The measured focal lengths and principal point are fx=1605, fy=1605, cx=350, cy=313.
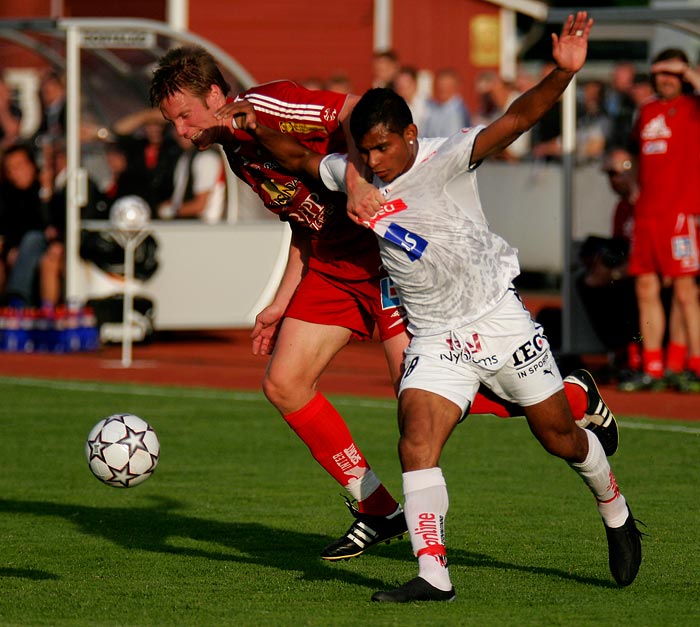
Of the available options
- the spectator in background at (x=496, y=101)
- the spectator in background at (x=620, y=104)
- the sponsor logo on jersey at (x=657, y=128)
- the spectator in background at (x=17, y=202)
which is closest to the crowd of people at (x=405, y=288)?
the sponsor logo on jersey at (x=657, y=128)

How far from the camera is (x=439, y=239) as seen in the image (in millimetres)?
6422

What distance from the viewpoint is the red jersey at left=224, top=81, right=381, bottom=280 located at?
707 centimetres

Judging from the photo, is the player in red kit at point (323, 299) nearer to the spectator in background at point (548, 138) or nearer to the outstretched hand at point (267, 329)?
the outstretched hand at point (267, 329)

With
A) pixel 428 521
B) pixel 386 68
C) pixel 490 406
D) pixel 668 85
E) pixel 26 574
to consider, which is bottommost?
pixel 26 574

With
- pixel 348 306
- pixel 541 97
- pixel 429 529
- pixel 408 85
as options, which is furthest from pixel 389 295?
pixel 408 85

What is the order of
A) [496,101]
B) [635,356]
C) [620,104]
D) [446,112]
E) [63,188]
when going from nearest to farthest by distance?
1. [635,356]
2. [63,188]
3. [446,112]
4. [620,104]
5. [496,101]

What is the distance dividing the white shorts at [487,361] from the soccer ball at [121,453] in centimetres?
165

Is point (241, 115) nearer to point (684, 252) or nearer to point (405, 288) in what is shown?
point (405, 288)

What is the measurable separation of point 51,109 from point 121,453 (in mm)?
13081

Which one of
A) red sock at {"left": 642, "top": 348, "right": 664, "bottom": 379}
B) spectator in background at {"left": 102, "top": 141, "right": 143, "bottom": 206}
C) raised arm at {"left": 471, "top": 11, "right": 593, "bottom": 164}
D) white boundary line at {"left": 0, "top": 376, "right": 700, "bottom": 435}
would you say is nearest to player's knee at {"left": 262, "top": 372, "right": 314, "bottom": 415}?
raised arm at {"left": 471, "top": 11, "right": 593, "bottom": 164}

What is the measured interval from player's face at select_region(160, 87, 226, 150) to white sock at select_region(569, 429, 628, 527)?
2069 mm

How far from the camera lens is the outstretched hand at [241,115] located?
6664mm

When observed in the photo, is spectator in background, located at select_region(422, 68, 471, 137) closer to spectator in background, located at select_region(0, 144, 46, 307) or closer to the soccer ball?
spectator in background, located at select_region(0, 144, 46, 307)

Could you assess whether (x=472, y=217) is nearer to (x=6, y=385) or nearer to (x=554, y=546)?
(x=554, y=546)
